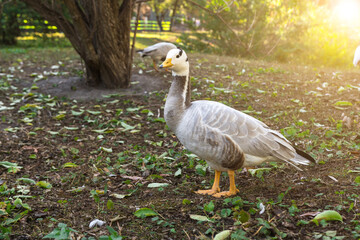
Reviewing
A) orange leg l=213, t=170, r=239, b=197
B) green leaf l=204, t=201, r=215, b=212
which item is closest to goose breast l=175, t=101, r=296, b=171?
orange leg l=213, t=170, r=239, b=197

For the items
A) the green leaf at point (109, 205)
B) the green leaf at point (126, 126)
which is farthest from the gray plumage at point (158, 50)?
the green leaf at point (109, 205)

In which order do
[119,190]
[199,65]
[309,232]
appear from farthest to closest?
[199,65] → [119,190] → [309,232]

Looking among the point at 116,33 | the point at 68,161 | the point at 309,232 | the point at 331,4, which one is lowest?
the point at 68,161

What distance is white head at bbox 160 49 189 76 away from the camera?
3.99m

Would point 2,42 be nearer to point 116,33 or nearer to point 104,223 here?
point 116,33

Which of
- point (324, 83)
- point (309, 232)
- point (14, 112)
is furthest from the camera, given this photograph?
point (324, 83)

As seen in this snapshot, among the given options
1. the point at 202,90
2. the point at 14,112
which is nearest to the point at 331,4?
the point at 202,90

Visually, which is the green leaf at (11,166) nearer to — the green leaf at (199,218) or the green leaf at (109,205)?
the green leaf at (109,205)

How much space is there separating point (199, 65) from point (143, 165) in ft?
20.1

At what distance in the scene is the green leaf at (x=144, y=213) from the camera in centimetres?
363

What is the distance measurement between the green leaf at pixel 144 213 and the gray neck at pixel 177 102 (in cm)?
97

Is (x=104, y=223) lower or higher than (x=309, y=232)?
lower

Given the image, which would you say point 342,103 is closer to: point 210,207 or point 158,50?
point 158,50

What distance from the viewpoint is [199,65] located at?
1066 centimetres
